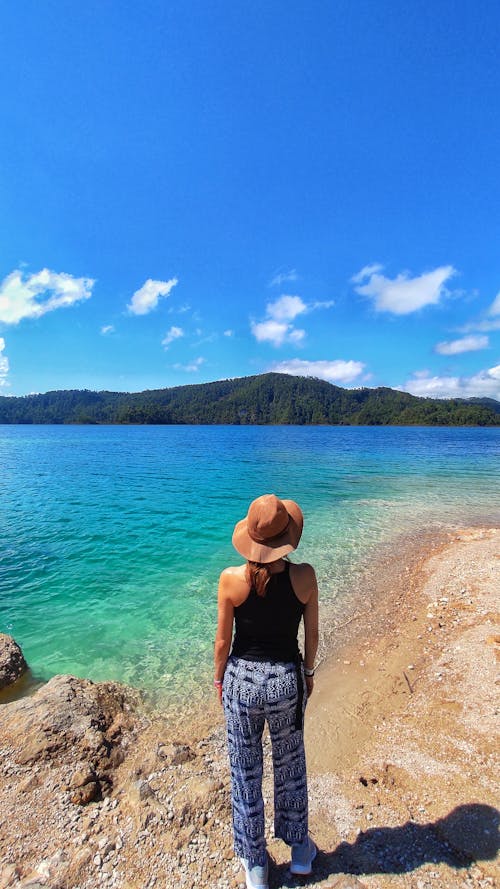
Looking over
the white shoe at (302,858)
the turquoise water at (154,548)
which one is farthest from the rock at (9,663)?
the white shoe at (302,858)

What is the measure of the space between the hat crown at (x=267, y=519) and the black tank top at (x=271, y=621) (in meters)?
0.31

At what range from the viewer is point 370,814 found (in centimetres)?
375

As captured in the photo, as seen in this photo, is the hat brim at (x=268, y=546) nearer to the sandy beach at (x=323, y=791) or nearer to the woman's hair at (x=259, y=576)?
the woman's hair at (x=259, y=576)

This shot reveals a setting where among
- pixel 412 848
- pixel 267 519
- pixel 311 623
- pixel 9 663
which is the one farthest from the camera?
pixel 9 663

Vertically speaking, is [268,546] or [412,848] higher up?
[268,546]

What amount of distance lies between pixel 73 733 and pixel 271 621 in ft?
12.5

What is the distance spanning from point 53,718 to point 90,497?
68.5ft

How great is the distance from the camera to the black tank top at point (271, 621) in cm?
270

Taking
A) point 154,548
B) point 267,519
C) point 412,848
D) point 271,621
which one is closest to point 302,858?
point 412,848

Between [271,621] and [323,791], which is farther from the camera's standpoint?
[323,791]

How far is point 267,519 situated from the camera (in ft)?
8.69

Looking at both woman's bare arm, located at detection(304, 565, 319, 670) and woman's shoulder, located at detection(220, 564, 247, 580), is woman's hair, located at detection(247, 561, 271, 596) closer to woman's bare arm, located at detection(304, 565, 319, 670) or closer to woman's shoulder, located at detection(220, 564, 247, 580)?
woman's shoulder, located at detection(220, 564, 247, 580)

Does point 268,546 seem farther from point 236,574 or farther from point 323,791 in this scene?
point 323,791

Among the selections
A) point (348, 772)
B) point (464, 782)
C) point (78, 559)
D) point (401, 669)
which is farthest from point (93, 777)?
point (78, 559)
